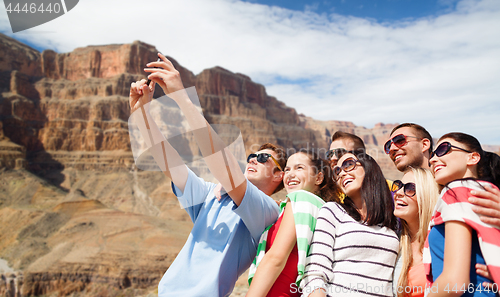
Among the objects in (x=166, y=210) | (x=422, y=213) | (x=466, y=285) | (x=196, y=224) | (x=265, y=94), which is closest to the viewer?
(x=466, y=285)

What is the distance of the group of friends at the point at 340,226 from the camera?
162 cm

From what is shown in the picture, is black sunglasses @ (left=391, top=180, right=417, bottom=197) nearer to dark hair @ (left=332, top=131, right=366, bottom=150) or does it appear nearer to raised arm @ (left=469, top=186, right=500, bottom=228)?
raised arm @ (left=469, top=186, right=500, bottom=228)

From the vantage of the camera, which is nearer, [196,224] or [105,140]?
[196,224]

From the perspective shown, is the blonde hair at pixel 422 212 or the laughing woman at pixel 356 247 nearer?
the laughing woman at pixel 356 247

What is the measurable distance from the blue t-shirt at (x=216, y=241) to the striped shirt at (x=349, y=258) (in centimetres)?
44

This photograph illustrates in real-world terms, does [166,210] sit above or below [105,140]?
below

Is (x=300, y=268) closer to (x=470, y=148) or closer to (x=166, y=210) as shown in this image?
(x=470, y=148)

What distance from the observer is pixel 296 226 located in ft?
6.59

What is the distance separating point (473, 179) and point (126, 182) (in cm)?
4873

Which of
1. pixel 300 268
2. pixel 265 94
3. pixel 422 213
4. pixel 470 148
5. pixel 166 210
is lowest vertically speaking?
pixel 166 210

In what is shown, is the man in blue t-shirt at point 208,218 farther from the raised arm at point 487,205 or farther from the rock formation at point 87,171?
the rock formation at point 87,171

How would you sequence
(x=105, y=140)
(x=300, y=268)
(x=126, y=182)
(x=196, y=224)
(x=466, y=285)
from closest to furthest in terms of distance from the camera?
(x=466, y=285) < (x=300, y=268) < (x=196, y=224) < (x=126, y=182) < (x=105, y=140)

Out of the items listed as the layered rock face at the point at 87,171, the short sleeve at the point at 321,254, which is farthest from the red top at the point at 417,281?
the layered rock face at the point at 87,171

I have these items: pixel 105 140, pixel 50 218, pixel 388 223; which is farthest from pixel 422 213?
pixel 105 140
